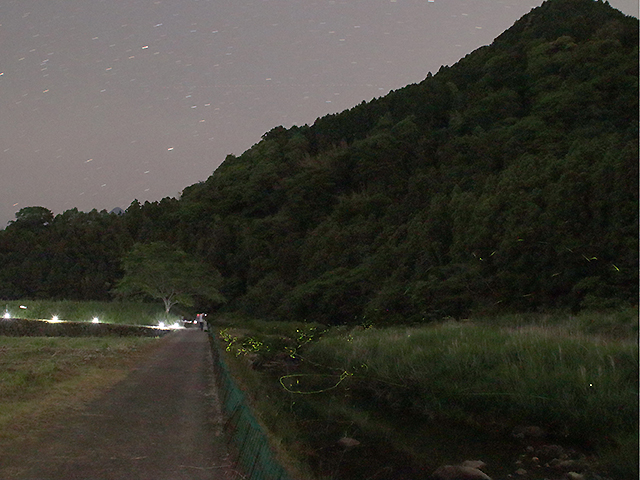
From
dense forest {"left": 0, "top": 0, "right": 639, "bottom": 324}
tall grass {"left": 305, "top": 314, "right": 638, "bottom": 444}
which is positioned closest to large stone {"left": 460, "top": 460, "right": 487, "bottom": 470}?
tall grass {"left": 305, "top": 314, "right": 638, "bottom": 444}

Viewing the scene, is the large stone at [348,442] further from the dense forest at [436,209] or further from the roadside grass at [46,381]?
the dense forest at [436,209]

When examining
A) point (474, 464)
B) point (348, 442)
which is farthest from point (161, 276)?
point (474, 464)

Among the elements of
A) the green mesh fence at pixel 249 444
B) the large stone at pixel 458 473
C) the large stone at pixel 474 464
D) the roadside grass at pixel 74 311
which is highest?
the green mesh fence at pixel 249 444

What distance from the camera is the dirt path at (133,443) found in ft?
23.3

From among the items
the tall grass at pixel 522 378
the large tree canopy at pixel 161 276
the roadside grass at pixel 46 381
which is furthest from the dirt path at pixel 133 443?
the large tree canopy at pixel 161 276

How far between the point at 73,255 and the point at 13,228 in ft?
77.0

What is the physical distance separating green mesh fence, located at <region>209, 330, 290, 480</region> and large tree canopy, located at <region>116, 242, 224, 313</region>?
4552 centimetres

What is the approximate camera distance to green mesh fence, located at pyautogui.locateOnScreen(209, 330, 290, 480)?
20.4 ft

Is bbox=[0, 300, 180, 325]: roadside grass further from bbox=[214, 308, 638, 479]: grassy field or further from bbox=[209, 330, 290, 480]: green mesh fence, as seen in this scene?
bbox=[209, 330, 290, 480]: green mesh fence

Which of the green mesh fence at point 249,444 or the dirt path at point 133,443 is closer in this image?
the green mesh fence at point 249,444

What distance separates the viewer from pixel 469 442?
509 inches

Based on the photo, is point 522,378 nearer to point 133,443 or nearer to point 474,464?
point 474,464

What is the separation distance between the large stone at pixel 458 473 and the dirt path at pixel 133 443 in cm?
427

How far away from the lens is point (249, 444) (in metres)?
7.33
